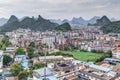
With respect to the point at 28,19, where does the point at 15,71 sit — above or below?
below

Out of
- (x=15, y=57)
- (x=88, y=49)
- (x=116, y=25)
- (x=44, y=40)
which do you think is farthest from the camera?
(x=116, y=25)

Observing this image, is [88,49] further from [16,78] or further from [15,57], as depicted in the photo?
[16,78]

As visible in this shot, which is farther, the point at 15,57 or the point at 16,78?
the point at 15,57

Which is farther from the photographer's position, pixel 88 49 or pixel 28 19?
pixel 28 19

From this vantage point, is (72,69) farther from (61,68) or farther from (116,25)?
(116,25)

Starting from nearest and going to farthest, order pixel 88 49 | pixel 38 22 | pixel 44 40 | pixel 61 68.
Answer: pixel 61 68 < pixel 88 49 < pixel 44 40 < pixel 38 22

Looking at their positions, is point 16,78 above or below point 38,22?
below

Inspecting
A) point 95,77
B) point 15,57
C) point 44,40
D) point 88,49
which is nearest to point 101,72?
point 95,77

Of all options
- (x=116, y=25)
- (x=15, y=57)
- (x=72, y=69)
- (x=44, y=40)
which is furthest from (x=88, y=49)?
(x=116, y=25)

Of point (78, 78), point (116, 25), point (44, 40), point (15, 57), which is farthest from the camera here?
point (116, 25)
